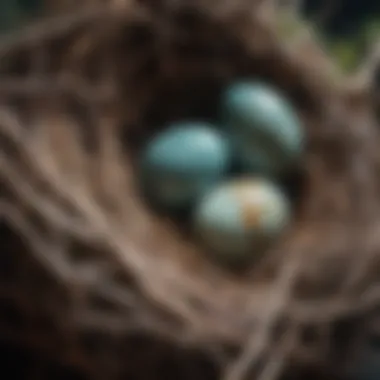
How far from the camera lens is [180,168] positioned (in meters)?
0.85

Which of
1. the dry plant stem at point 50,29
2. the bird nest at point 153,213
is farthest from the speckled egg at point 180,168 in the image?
the dry plant stem at point 50,29

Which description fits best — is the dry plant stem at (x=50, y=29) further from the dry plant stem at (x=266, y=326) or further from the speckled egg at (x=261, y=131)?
the dry plant stem at (x=266, y=326)

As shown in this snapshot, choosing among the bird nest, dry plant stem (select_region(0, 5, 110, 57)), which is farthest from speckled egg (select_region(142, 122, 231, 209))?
dry plant stem (select_region(0, 5, 110, 57))

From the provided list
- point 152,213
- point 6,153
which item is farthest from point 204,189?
point 6,153

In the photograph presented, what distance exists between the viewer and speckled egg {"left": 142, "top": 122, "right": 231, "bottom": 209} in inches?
33.6

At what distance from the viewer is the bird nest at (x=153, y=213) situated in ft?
2.37

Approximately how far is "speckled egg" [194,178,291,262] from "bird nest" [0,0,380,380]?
0.05ft

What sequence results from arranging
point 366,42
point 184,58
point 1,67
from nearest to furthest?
point 1,67, point 184,58, point 366,42

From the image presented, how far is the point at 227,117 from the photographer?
905 mm

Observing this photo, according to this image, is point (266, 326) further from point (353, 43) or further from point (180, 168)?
point (353, 43)

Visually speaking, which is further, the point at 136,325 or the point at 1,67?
the point at 1,67

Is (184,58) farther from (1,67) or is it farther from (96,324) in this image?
(96,324)

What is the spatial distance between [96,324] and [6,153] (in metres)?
0.15

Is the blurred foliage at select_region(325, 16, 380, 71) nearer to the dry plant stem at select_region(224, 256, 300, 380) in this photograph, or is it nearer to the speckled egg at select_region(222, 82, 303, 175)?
the speckled egg at select_region(222, 82, 303, 175)
